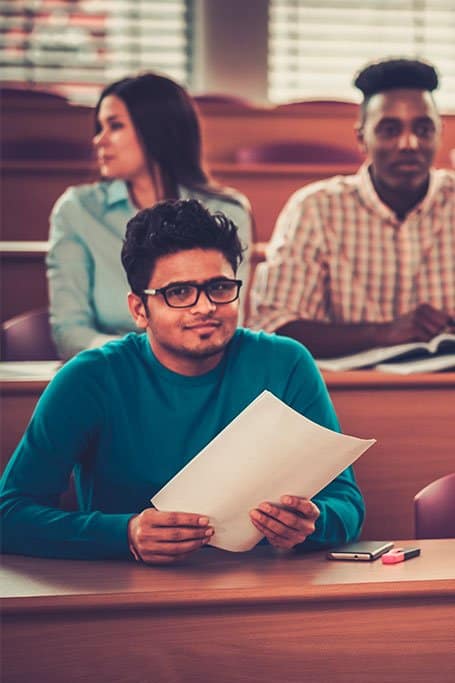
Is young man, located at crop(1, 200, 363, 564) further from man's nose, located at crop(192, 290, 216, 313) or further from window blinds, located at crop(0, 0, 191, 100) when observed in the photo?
window blinds, located at crop(0, 0, 191, 100)

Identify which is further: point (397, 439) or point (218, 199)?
point (218, 199)

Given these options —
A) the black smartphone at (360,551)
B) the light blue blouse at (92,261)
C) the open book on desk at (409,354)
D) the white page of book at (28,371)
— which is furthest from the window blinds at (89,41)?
the black smartphone at (360,551)

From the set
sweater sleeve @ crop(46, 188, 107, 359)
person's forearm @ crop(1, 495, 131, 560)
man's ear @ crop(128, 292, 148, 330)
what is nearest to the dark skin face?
sweater sleeve @ crop(46, 188, 107, 359)

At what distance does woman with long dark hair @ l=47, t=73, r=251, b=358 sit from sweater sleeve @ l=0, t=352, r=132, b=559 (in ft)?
3.43

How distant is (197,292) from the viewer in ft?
5.12

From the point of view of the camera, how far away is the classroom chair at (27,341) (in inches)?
104

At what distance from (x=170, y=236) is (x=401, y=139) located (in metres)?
1.26

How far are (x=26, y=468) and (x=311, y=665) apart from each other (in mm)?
508

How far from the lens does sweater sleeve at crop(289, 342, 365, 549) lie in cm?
147

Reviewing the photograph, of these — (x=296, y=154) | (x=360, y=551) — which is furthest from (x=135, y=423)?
(x=296, y=154)

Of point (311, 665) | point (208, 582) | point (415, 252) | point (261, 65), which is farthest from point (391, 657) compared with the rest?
point (261, 65)

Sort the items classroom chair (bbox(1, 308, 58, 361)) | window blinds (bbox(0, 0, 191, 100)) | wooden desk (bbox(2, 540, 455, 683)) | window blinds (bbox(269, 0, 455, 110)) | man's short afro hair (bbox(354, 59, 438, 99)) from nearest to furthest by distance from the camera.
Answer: wooden desk (bbox(2, 540, 455, 683)) < classroom chair (bbox(1, 308, 58, 361)) < man's short afro hair (bbox(354, 59, 438, 99)) < window blinds (bbox(0, 0, 191, 100)) < window blinds (bbox(269, 0, 455, 110))

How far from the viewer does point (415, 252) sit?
2.79 meters

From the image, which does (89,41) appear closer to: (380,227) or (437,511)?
(380,227)
